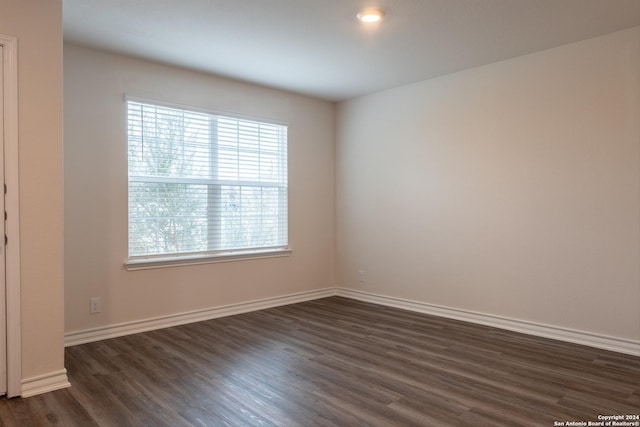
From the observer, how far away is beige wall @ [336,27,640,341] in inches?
136

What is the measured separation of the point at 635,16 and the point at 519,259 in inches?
80.3

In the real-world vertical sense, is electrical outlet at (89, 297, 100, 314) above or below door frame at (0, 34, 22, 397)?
below

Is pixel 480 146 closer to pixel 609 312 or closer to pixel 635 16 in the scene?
pixel 635 16

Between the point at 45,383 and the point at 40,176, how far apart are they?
1.25m

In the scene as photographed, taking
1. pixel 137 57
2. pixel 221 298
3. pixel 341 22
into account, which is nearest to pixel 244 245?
pixel 221 298

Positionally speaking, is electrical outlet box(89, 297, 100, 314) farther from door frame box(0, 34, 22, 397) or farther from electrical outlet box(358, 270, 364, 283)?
electrical outlet box(358, 270, 364, 283)

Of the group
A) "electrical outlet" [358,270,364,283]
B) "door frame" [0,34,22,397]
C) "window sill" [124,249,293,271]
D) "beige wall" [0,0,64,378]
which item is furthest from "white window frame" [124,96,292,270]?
"door frame" [0,34,22,397]

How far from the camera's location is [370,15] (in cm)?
309

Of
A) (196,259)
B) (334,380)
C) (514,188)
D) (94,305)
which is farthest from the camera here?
(196,259)

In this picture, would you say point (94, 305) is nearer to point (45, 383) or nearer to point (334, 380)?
point (45, 383)

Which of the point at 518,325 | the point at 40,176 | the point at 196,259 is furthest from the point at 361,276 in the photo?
the point at 40,176

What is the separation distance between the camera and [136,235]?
159 inches

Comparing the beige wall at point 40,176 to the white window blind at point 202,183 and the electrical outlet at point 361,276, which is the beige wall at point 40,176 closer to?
the white window blind at point 202,183

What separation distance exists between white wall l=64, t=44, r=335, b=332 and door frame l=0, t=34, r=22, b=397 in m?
1.10
